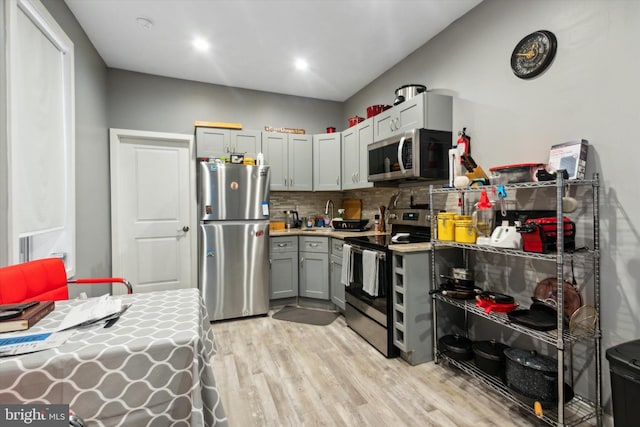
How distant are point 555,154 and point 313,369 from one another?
2243mm

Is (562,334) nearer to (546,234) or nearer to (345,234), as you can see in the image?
(546,234)

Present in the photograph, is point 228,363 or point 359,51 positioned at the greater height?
point 359,51

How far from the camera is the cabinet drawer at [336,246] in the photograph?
341 cm

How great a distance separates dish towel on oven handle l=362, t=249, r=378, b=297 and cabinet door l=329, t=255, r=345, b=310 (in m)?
0.71

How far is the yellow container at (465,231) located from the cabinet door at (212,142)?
2824 millimetres

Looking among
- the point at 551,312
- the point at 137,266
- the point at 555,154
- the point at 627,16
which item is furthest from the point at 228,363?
the point at 627,16

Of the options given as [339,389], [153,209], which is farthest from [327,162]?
[339,389]

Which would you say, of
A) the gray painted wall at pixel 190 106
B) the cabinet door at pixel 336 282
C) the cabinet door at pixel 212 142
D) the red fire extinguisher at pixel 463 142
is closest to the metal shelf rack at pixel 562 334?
the red fire extinguisher at pixel 463 142

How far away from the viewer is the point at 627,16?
63.7 inches

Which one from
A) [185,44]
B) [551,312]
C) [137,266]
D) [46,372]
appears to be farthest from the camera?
[137,266]

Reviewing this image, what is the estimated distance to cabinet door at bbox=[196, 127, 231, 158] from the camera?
3654 mm

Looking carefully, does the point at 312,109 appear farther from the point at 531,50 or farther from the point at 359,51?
the point at 531,50

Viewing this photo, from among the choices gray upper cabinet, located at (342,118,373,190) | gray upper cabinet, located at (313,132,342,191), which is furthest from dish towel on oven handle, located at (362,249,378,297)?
gray upper cabinet, located at (313,132,342,191)

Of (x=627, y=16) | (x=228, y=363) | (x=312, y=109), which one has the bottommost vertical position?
(x=228, y=363)
